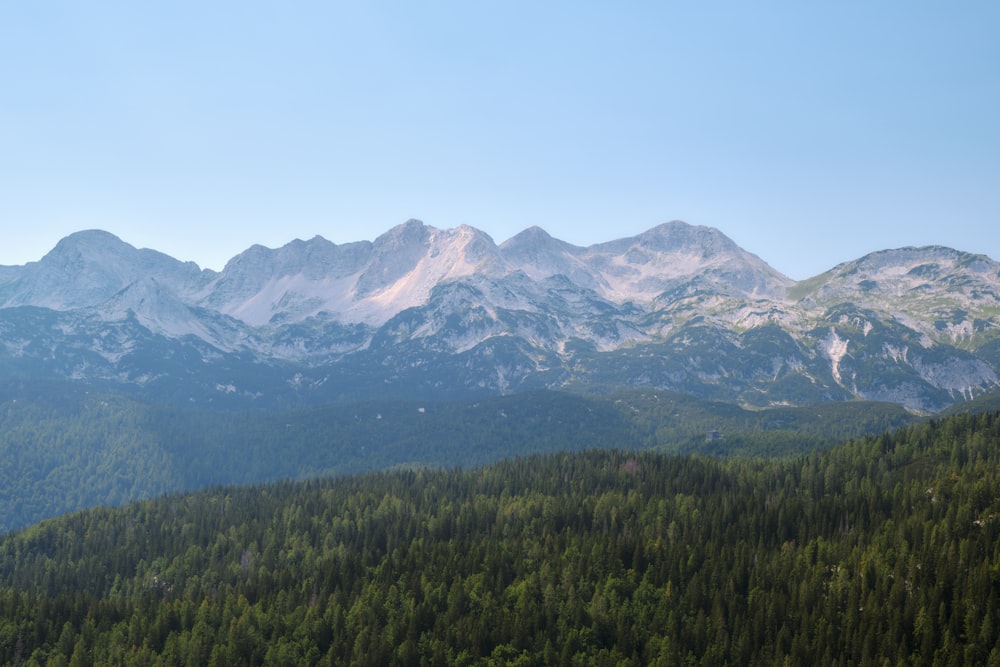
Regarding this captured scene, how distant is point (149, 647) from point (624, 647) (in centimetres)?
8429

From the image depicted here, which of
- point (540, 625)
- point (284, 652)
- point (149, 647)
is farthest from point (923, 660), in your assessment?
point (149, 647)

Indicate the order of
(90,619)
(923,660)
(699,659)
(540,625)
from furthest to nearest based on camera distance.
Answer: (90,619) → (540,625) → (699,659) → (923,660)

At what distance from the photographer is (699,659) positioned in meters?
163

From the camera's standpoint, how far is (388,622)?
178375 mm

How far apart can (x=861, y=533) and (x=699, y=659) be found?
48.7 metres

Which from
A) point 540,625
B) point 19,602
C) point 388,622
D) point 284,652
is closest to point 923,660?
point 540,625

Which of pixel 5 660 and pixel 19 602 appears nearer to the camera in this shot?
pixel 5 660

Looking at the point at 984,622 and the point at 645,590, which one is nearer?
the point at 984,622

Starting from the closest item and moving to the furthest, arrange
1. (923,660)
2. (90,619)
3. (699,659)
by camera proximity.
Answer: (923,660) < (699,659) < (90,619)

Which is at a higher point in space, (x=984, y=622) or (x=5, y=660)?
(x=984, y=622)

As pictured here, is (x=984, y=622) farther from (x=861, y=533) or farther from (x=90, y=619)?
(x=90, y=619)

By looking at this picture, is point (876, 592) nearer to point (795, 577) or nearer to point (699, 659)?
point (795, 577)

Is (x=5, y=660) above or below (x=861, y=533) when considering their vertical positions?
below

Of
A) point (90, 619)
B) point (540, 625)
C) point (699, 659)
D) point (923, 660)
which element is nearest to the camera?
point (923, 660)
